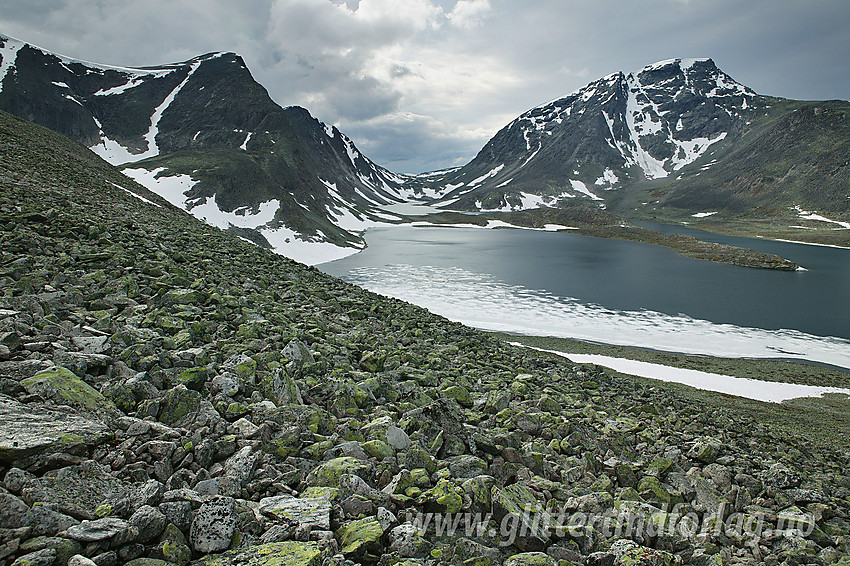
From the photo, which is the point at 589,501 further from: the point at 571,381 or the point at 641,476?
the point at 571,381

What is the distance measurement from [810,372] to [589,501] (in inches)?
1118

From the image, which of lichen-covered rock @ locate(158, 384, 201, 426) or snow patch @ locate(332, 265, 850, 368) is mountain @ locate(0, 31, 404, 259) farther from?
lichen-covered rock @ locate(158, 384, 201, 426)

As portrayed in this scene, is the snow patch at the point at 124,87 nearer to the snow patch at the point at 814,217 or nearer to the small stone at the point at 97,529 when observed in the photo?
the small stone at the point at 97,529

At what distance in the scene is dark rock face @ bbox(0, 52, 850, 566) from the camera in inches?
156

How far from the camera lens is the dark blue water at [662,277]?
4056 cm

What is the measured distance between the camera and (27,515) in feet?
10.9

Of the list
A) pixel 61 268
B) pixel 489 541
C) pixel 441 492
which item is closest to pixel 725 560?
pixel 489 541

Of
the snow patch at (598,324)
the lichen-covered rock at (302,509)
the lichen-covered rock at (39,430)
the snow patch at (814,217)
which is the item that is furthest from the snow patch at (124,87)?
the snow patch at (814,217)

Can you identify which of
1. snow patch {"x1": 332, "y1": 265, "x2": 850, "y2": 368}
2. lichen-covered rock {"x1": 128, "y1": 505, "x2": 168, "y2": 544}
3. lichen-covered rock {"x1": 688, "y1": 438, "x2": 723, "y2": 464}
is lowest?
snow patch {"x1": 332, "y1": 265, "x2": 850, "y2": 368}

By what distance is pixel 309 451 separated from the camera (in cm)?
572

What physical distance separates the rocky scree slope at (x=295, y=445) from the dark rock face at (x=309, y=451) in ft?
0.10

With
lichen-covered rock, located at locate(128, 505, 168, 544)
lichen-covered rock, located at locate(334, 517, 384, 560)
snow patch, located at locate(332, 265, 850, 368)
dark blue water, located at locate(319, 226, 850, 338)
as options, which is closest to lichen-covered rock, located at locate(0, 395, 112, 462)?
lichen-covered rock, located at locate(128, 505, 168, 544)

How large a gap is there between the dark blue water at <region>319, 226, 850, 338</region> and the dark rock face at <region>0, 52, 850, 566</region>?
3279 cm

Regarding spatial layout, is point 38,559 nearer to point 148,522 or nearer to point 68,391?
point 148,522
